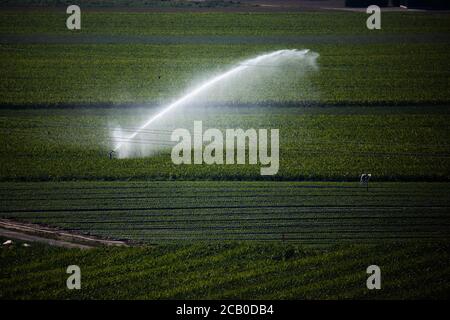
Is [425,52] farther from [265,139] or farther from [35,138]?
[35,138]

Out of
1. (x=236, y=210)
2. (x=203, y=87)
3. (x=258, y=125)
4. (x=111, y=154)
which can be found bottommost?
(x=236, y=210)

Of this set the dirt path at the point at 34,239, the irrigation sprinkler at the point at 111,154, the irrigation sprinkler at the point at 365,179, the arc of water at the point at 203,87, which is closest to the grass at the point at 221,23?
the arc of water at the point at 203,87

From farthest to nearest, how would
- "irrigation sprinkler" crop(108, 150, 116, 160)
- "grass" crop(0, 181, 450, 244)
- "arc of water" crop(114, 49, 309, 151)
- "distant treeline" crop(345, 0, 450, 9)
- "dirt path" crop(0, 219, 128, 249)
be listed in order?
"distant treeline" crop(345, 0, 450, 9) → "arc of water" crop(114, 49, 309, 151) → "irrigation sprinkler" crop(108, 150, 116, 160) → "grass" crop(0, 181, 450, 244) → "dirt path" crop(0, 219, 128, 249)

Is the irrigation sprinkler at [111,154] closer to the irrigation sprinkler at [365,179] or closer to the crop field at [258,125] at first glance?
the crop field at [258,125]

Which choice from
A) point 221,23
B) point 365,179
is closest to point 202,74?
point 221,23

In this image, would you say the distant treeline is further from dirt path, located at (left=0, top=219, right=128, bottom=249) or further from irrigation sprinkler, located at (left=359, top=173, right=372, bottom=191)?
dirt path, located at (left=0, top=219, right=128, bottom=249)

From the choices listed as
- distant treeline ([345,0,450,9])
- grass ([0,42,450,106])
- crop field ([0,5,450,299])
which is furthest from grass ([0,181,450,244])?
distant treeline ([345,0,450,9])

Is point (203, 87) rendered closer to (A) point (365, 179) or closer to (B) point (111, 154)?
(B) point (111, 154)
